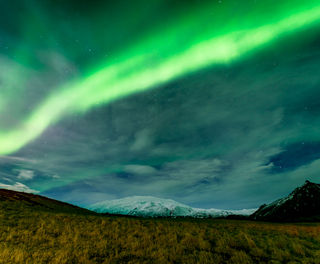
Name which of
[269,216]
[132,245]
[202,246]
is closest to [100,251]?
[132,245]

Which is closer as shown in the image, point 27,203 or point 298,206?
point 27,203

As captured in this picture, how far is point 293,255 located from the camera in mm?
8805

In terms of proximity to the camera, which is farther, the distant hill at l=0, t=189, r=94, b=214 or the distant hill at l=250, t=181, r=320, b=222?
the distant hill at l=250, t=181, r=320, b=222

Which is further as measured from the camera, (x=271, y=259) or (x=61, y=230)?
(x=61, y=230)

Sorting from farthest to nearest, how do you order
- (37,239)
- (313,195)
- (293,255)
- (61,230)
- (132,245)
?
(313,195) < (61,230) < (37,239) < (132,245) < (293,255)

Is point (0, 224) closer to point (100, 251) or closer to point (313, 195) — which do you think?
point (100, 251)

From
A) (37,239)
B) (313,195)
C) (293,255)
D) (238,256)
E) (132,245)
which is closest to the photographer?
(238,256)

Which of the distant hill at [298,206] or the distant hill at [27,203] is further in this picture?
the distant hill at [298,206]

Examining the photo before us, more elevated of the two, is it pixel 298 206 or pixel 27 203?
pixel 298 206

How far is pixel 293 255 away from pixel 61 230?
14.7m

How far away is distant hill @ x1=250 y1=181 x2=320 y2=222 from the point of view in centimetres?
16412

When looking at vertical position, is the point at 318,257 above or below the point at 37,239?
below

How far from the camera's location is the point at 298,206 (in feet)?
557

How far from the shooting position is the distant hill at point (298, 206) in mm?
164125
